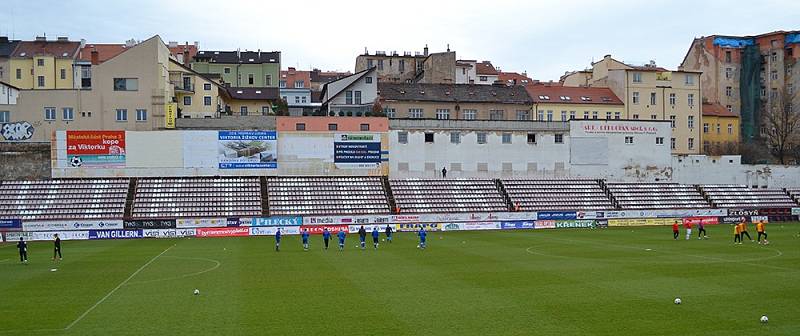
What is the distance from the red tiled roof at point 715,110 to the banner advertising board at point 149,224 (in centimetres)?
6880

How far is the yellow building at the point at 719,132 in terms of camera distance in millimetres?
94688

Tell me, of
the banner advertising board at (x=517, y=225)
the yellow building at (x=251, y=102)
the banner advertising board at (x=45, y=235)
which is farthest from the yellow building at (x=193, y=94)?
the banner advertising board at (x=517, y=225)

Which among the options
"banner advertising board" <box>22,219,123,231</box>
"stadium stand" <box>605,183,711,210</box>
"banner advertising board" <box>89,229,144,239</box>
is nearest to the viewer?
"banner advertising board" <box>22,219,123,231</box>

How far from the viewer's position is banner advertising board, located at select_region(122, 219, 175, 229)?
58281 millimetres

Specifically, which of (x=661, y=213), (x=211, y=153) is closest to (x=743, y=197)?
(x=661, y=213)

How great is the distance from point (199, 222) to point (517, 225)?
88.1 ft

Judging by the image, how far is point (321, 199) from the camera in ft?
221

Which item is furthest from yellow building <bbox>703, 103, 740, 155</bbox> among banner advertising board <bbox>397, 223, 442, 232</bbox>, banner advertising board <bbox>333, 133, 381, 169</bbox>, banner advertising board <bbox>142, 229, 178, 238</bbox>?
banner advertising board <bbox>142, 229, 178, 238</bbox>

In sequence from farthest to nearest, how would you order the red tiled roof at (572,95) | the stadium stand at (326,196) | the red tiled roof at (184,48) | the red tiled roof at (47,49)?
the red tiled roof at (184,48) < the red tiled roof at (47,49) < the red tiled roof at (572,95) < the stadium stand at (326,196)

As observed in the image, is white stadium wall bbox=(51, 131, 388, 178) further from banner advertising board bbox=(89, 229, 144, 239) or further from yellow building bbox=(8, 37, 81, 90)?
yellow building bbox=(8, 37, 81, 90)

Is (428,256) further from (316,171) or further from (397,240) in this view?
(316,171)

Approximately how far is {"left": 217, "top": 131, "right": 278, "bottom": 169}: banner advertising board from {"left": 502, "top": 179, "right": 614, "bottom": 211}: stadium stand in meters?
23.3

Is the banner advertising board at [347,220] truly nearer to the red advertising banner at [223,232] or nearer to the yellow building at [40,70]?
the red advertising banner at [223,232]

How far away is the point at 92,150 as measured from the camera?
68.2m
